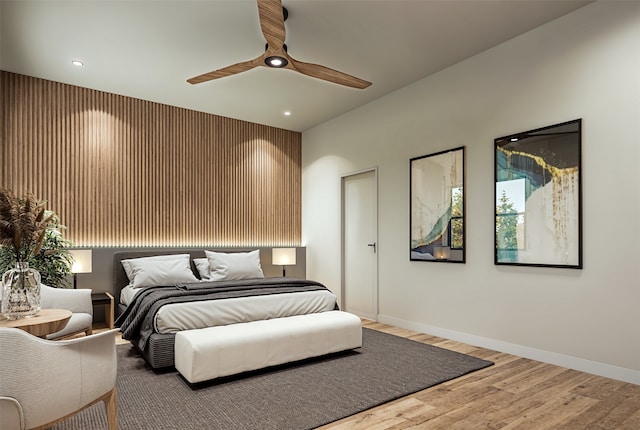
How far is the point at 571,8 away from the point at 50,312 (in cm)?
440

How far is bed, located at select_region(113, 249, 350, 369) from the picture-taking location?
328 cm

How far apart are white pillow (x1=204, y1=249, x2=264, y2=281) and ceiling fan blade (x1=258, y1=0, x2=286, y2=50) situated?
290 cm

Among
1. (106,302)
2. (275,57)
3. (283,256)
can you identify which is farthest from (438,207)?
(106,302)

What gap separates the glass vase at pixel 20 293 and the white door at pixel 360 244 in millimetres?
3871

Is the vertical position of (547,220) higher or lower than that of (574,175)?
lower

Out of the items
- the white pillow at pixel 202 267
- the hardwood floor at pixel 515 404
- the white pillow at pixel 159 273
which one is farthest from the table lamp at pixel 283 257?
the hardwood floor at pixel 515 404

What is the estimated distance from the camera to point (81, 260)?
4602 millimetres

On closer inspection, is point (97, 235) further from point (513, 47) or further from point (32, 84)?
point (513, 47)

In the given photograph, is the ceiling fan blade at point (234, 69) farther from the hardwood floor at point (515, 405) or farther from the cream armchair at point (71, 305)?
the hardwood floor at point (515, 405)

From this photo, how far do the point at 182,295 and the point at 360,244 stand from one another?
2828mm

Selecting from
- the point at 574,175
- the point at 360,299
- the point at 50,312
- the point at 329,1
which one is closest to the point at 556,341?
the point at 574,175

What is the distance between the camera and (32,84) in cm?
473

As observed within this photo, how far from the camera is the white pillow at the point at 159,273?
15.3 feet

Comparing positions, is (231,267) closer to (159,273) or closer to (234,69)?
(159,273)
